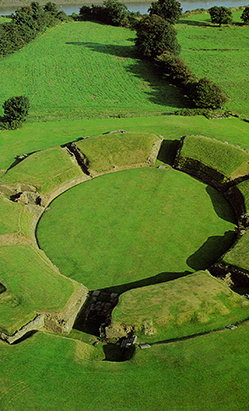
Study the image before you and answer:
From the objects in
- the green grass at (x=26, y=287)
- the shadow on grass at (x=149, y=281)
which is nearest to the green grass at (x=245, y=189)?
the shadow on grass at (x=149, y=281)

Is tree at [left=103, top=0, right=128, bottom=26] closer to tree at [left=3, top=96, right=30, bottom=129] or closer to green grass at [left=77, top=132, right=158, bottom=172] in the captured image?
tree at [left=3, top=96, right=30, bottom=129]

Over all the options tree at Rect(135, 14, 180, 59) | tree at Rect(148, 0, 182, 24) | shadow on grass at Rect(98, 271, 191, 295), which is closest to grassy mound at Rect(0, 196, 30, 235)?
shadow on grass at Rect(98, 271, 191, 295)

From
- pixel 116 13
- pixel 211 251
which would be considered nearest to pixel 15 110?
pixel 211 251

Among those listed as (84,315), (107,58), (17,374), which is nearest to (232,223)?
(84,315)

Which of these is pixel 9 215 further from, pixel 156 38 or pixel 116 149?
pixel 156 38

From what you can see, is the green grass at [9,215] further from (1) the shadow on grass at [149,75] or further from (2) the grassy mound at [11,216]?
(1) the shadow on grass at [149,75]

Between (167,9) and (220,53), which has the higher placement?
(167,9)
